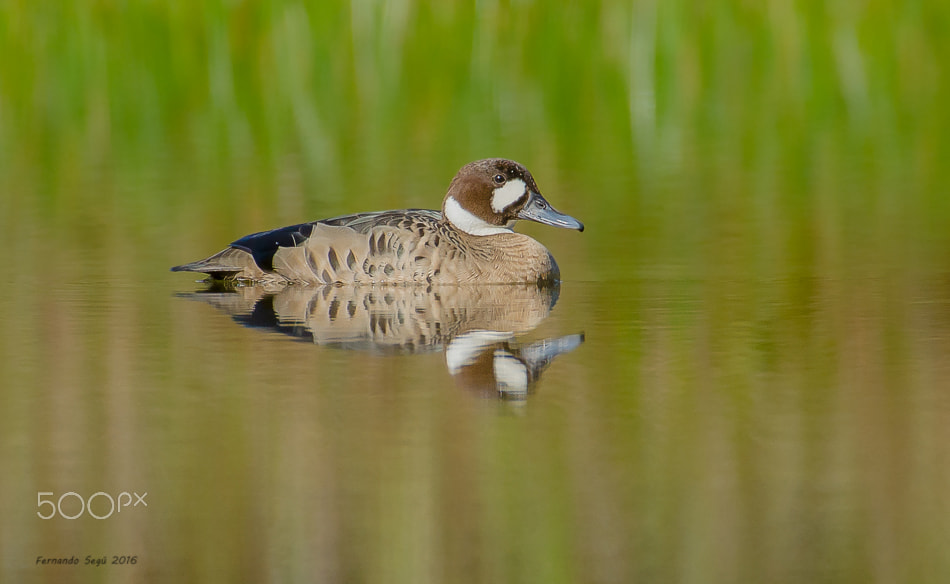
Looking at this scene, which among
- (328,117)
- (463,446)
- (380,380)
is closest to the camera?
(463,446)

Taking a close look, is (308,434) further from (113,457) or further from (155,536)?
(155,536)

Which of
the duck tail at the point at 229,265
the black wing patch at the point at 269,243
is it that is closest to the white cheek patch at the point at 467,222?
the black wing patch at the point at 269,243

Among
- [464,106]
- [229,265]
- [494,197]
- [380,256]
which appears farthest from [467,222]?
[464,106]

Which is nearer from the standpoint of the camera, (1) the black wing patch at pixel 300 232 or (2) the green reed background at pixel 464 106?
(1) the black wing patch at pixel 300 232

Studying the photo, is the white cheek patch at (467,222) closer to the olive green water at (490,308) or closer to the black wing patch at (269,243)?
the olive green water at (490,308)

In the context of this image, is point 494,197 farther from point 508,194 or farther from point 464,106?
point 464,106

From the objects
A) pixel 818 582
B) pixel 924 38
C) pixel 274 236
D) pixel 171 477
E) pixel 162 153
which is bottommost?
pixel 818 582

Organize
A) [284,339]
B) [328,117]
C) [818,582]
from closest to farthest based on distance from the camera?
[818,582] < [284,339] < [328,117]

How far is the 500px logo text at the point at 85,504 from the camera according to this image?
473 centimetres

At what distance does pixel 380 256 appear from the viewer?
9.61 m

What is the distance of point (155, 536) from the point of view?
15.0 ft

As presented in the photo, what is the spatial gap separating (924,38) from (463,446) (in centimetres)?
1556

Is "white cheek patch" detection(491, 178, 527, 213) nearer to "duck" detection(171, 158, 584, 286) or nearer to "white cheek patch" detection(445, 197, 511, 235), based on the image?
"white cheek patch" detection(445, 197, 511, 235)

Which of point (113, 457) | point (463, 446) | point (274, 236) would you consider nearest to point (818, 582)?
point (463, 446)
